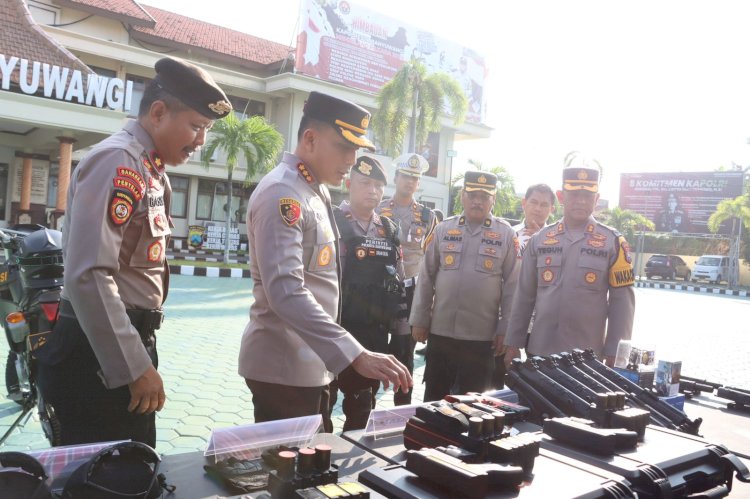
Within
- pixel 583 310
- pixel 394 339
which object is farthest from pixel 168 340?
pixel 583 310

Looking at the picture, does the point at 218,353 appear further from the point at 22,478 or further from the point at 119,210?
the point at 22,478

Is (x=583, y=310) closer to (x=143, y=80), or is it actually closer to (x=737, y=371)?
(x=737, y=371)

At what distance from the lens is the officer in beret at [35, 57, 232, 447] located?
152 centimetres

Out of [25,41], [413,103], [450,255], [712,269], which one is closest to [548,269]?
[450,255]

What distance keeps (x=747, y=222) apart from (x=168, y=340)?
3075cm

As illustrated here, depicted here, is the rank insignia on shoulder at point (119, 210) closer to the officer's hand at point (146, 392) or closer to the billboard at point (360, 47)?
the officer's hand at point (146, 392)

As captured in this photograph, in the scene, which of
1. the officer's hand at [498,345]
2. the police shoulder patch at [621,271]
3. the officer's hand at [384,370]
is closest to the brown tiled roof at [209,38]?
the officer's hand at [498,345]

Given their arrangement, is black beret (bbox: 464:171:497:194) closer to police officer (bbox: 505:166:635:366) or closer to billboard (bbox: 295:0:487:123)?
police officer (bbox: 505:166:635:366)

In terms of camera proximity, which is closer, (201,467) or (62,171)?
(201,467)

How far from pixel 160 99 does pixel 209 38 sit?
23.3 meters

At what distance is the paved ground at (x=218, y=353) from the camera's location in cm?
394

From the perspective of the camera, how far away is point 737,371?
23.7 feet

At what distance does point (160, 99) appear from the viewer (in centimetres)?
180

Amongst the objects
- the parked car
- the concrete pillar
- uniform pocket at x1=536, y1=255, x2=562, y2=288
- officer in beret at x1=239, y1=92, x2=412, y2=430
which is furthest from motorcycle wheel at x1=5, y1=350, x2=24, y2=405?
the parked car
